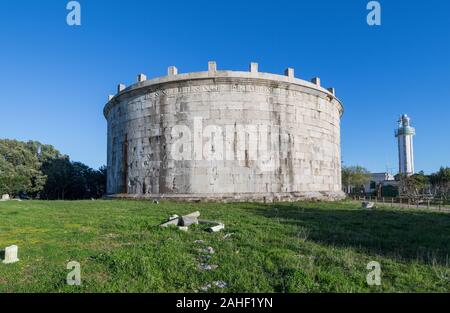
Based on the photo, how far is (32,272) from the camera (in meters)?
6.06

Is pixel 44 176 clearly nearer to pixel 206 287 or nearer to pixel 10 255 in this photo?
pixel 10 255

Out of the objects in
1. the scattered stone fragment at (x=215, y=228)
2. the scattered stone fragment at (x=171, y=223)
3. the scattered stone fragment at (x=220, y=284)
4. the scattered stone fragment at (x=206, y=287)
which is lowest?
the scattered stone fragment at (x=206, y=287)

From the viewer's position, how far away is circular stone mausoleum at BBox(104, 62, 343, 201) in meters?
18.5

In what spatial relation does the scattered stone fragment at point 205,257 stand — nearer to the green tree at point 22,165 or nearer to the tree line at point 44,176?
the tree line at point 44,176

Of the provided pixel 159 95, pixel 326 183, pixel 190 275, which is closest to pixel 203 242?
pixel 190 275

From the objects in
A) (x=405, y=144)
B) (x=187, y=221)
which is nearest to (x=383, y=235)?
(x=187, y=221)

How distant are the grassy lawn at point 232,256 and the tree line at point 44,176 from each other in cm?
2860

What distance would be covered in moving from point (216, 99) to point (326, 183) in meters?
9.54

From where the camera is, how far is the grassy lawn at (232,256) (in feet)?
Answer: 17.8

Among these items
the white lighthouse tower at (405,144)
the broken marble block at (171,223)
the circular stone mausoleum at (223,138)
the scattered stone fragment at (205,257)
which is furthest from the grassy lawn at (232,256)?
the white lighthouse tower at (405,144)

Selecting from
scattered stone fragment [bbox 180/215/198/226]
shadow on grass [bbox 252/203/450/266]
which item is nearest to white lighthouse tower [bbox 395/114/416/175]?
shadow on grass [bbox 252/203/450/266]

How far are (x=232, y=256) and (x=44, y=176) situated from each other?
36.1 metres

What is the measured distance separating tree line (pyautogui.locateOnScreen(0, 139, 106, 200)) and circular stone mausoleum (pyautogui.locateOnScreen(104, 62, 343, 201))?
63.9 feet
